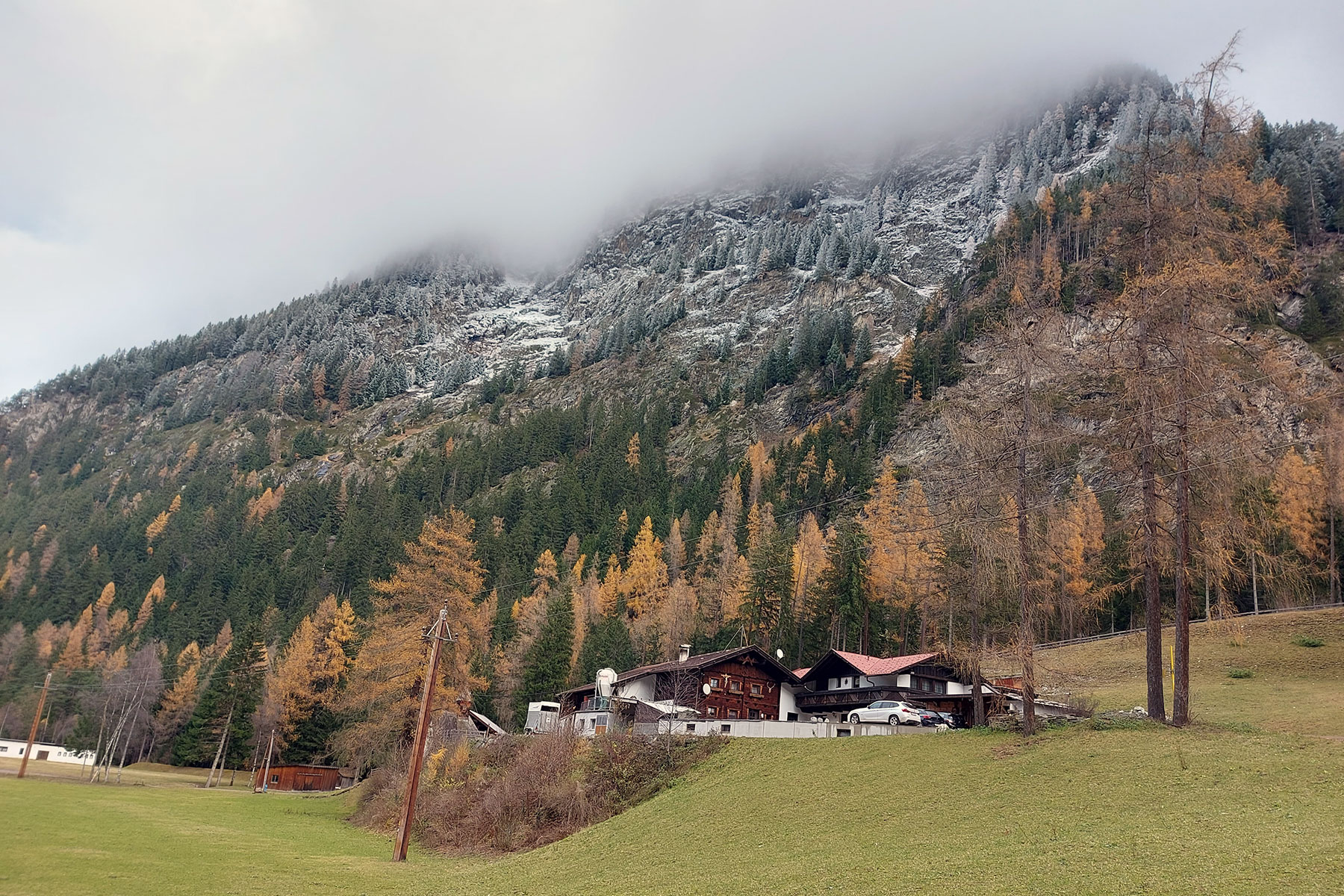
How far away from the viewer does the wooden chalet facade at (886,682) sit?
49.2 metres

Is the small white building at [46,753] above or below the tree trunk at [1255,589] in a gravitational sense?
below

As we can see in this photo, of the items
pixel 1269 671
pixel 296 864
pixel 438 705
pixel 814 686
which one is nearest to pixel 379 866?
pixel 296 864

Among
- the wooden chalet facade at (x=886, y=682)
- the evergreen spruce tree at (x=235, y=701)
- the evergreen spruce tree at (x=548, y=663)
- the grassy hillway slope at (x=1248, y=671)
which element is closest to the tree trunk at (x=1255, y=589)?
the grassy hillway slope at (x=1248, y=671)

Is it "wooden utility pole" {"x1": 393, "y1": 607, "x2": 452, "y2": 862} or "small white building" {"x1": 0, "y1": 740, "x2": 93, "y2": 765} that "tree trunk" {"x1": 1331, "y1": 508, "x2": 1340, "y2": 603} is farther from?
"small white building" {"x1": 0, "y1": 740, "x2": 93, "y2": 765}

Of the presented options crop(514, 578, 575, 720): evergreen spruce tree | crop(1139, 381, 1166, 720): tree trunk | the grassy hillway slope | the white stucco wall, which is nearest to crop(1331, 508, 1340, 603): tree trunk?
the grassy hillway slope

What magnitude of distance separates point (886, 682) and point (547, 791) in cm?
2428

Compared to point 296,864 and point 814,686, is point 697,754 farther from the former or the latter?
point 814,686

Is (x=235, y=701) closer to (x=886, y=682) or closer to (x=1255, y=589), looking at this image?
(x=886, y=682)

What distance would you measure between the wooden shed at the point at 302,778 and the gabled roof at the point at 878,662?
47563 mm

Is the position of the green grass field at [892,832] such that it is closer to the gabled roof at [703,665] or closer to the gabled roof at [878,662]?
the gabled roof at [703,665]

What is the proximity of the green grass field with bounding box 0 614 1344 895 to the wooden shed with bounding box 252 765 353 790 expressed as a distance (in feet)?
108

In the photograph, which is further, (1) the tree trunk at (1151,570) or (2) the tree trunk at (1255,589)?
(2) the tree trunk at (1255,589)

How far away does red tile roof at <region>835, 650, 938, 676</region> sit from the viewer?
48750mm

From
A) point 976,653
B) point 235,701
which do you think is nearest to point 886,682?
point 976,653
